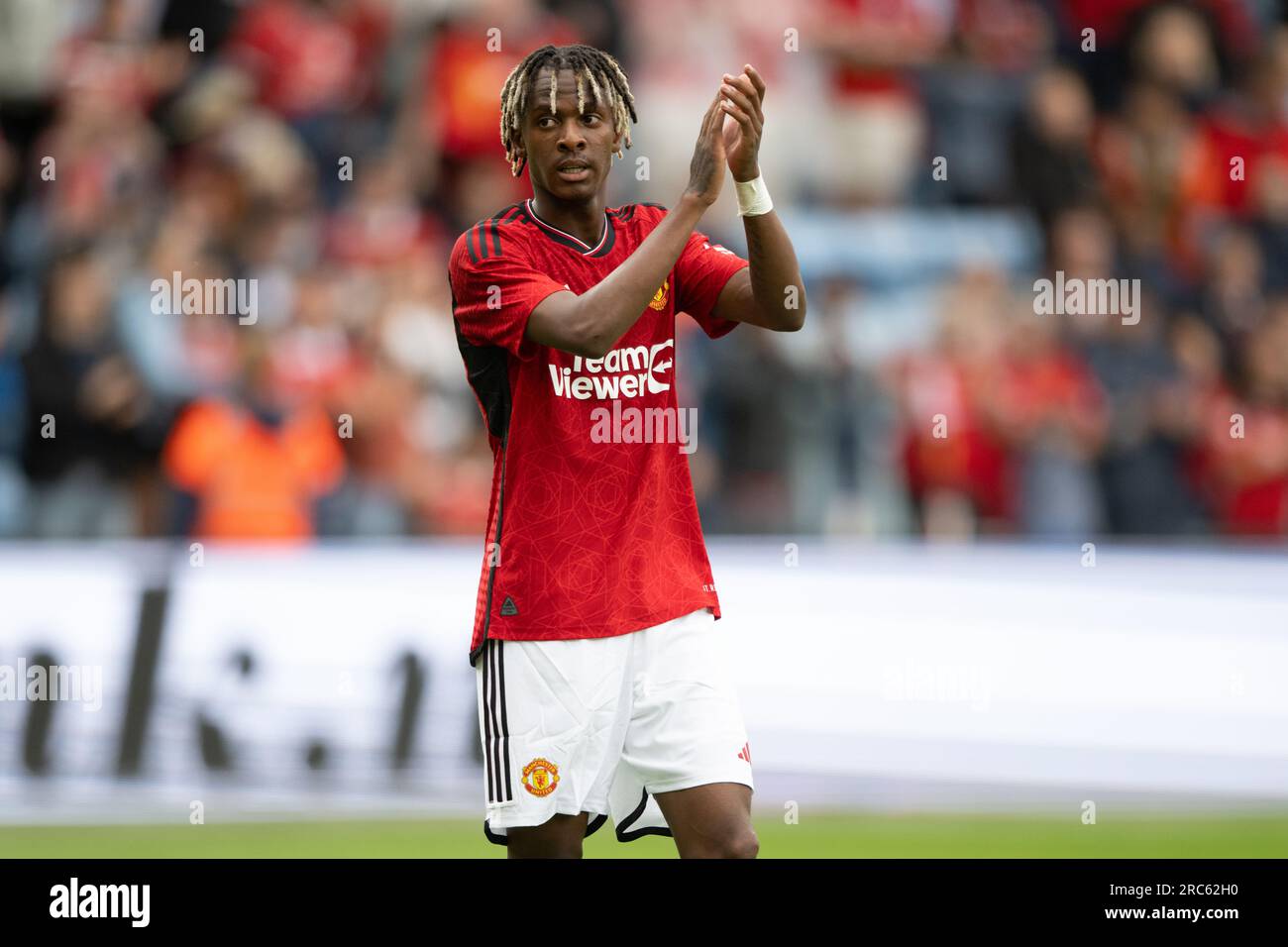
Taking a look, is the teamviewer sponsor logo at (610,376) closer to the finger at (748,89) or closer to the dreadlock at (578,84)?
the dreadlock at (578,84)

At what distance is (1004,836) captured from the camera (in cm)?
736

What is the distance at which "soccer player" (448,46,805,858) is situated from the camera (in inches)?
160

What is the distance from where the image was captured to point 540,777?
407cm

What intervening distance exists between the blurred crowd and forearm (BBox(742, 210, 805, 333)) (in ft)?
16.1

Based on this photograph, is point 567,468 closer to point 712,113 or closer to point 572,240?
point 572,240

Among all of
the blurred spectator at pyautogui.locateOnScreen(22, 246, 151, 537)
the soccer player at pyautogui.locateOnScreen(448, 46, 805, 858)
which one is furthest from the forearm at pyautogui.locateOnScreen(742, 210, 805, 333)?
the blurred spectator at pyautogui.locateOnScreen(22, 246, 151, 537)

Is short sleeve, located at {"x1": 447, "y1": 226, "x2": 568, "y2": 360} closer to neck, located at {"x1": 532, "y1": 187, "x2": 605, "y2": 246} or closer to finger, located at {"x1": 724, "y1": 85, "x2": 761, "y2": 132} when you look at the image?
neck, located at {"x1": 532, "y1": 187, "x2": 605, "y2": 246}

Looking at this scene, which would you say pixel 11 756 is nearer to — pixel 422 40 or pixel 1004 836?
pixel 1004 836

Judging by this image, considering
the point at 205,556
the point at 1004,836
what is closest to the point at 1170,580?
the point at 1004,836

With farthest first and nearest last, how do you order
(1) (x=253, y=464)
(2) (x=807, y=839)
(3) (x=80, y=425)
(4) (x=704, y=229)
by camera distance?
1. (4) (x=704, y=229)
2. (3) (x=80, y=425)
3. (1) (x=253, y=464)
4. (2) (x=807, y=839)

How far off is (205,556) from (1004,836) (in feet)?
12.2

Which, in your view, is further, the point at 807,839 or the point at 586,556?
the point at 807,839

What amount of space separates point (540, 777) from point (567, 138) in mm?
1518

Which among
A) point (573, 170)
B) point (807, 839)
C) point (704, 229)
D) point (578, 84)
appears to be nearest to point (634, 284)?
point (573, 170)
